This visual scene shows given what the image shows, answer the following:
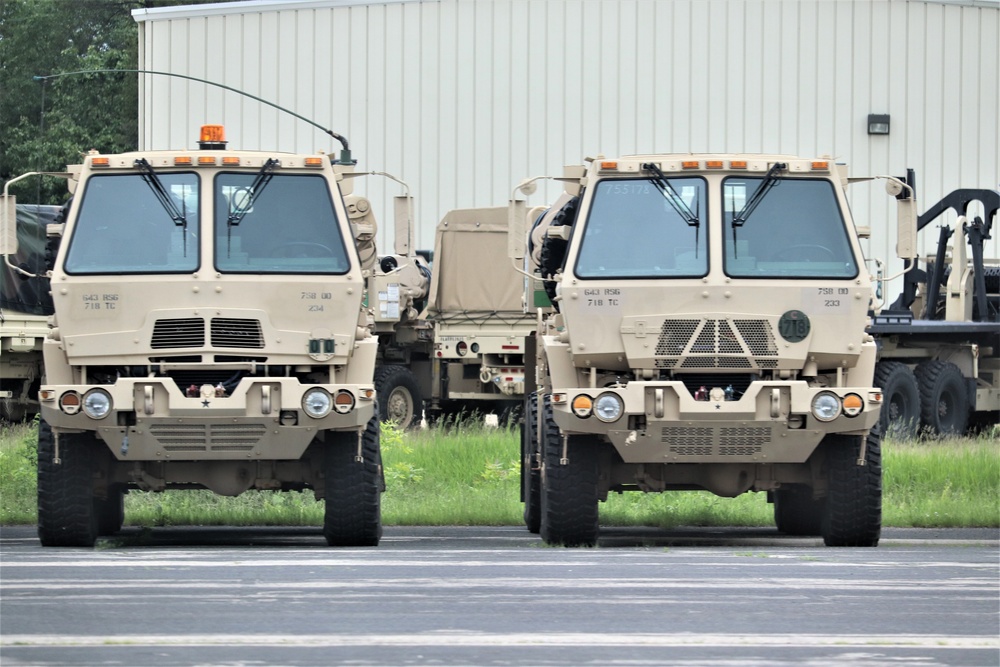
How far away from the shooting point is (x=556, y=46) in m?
34.3

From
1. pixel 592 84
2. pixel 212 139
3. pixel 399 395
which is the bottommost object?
pixel 399 395

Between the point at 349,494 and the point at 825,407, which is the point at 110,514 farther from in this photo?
the point at 825,407

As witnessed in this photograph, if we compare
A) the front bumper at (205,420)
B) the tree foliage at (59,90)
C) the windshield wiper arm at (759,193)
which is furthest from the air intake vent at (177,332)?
the tree foliage at (59,90)

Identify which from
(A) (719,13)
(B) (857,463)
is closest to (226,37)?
(A) (719,13)

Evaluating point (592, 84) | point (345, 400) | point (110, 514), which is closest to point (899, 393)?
point (592, 84)

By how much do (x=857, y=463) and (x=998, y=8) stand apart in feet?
83.6

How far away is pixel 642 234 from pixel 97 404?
3673 millimetres

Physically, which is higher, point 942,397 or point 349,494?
point 942,397

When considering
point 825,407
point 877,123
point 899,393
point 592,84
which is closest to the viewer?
point 825,407

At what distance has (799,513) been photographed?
14.0m

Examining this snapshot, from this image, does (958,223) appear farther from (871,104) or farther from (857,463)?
(857,463)

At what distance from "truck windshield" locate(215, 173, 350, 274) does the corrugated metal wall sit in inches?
851

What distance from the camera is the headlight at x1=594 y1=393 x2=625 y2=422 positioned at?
453 inches

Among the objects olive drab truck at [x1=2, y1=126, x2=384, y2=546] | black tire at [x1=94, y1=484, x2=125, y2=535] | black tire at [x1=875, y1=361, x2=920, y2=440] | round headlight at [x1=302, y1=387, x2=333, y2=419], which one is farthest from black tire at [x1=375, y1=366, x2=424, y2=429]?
round headlight at [x1=302, y1=387, x2=333, y2=419]
